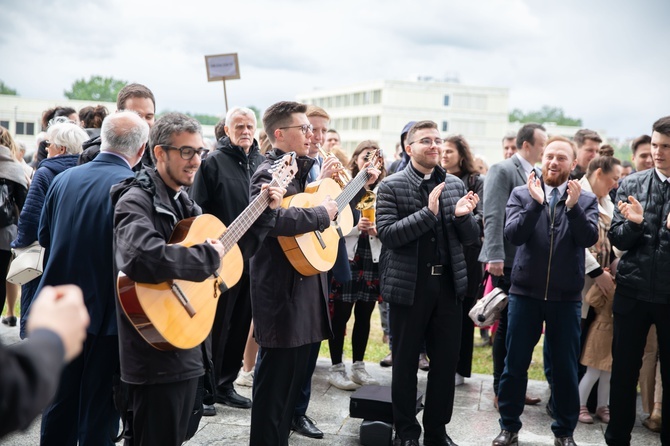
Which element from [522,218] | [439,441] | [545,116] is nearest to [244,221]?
[522,218]

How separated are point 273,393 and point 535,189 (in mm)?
2484

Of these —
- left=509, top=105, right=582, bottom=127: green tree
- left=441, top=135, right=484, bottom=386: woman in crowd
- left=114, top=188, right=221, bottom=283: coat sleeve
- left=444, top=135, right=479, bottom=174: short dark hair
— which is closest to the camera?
left=114, top=188, right=221, bottom=283: coat sleeve

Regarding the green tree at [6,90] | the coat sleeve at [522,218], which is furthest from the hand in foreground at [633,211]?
the green tree at [6,90]

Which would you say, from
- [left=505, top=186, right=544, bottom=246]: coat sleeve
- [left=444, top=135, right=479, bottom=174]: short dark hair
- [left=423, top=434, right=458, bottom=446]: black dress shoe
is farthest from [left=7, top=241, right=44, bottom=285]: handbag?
[left=444, top=135, right=479, bottom=174]: short dark hair

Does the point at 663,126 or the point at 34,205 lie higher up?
the point at 663,126

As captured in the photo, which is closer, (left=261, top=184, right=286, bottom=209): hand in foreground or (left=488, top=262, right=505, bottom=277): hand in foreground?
(left=261, top=184, right=286, bottom=209): hand in foreground

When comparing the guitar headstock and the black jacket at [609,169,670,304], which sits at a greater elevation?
the guitar headstock

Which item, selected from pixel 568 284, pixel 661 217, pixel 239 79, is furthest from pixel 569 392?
pixel 239 79

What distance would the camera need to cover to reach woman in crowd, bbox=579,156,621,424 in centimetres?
592

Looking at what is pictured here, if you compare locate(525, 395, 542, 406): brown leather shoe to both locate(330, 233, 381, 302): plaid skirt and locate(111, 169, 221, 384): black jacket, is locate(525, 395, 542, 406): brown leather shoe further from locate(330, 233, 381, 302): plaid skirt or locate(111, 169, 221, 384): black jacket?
locate(111, 169, 221, 384): black jacket

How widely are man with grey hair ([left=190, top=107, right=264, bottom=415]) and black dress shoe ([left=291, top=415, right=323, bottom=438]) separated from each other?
0.65m

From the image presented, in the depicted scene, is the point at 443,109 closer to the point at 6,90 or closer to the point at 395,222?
the point at 6,90

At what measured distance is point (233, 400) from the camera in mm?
5785

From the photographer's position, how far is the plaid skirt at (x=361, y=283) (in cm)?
669
